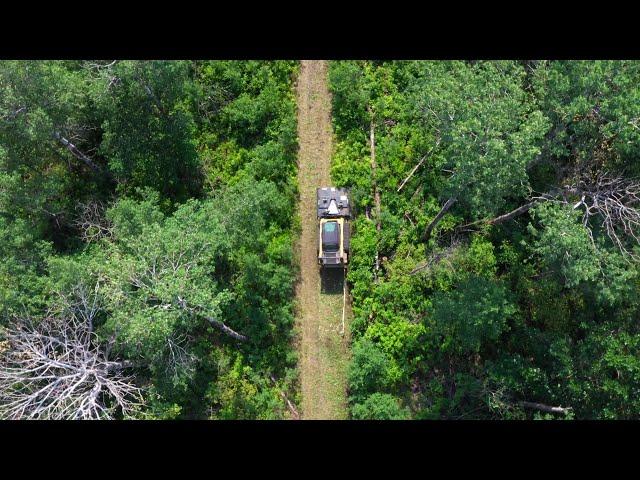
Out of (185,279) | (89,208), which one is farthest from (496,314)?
(89,208)

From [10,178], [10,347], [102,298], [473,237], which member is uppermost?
[10,178]

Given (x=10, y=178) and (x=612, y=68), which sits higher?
(x=612, y=68)

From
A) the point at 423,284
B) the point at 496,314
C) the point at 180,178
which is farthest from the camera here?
the point at 180,178

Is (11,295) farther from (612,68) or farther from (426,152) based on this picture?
(612,68)

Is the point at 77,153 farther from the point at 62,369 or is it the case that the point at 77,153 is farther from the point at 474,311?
the point at 474,311

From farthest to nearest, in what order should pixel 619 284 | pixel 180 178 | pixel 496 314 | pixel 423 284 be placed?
pixel 180 178
pixel 423 284
pixel 496 314
pixel 619 284

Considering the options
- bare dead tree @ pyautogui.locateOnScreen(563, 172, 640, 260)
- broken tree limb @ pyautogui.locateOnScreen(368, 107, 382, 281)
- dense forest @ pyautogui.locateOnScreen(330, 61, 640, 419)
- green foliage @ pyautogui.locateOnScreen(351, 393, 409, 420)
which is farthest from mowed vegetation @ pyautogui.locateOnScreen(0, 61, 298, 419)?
bare dead tree @ pyautogui.locateOnScreen(563, 172, 640, 260)
